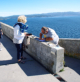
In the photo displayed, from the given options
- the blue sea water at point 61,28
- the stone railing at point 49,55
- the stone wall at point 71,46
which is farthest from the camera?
the blue sea water at point 61,28

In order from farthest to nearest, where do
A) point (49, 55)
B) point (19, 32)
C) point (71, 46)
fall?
point (71, 46) → point (19, 32) → point (49, 55)

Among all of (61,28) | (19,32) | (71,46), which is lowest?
(61,28)

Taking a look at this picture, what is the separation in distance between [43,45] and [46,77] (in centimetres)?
116

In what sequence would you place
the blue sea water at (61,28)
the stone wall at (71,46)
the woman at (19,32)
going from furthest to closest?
the blue sea water at (61,28) < the stone wall at (71,46) < the woman at (19,32)

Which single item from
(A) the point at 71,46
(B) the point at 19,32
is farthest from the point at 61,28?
(B) the point at 19,32

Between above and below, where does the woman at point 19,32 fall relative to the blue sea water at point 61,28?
above

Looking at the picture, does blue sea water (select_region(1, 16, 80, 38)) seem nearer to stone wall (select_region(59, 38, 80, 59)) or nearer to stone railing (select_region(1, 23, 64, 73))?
stone wall (select_region(59, 38, 80, 59))

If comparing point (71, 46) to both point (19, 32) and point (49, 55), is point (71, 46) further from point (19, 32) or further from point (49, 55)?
point (19, 32)

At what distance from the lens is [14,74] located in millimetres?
4008

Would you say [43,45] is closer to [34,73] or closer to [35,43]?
[35,43]

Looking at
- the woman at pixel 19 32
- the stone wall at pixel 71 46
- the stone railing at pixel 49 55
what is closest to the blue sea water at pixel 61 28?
the stone wall at pixel 71 46

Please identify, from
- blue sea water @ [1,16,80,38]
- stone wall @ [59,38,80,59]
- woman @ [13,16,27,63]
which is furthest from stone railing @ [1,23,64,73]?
blue sea water @ [1,16,80,38]

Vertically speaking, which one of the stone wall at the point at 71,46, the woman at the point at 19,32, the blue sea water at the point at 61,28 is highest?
the woman at the point at 19,32

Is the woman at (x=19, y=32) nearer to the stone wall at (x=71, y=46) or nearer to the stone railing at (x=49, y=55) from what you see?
the stone railing at (x=49, y=55)
